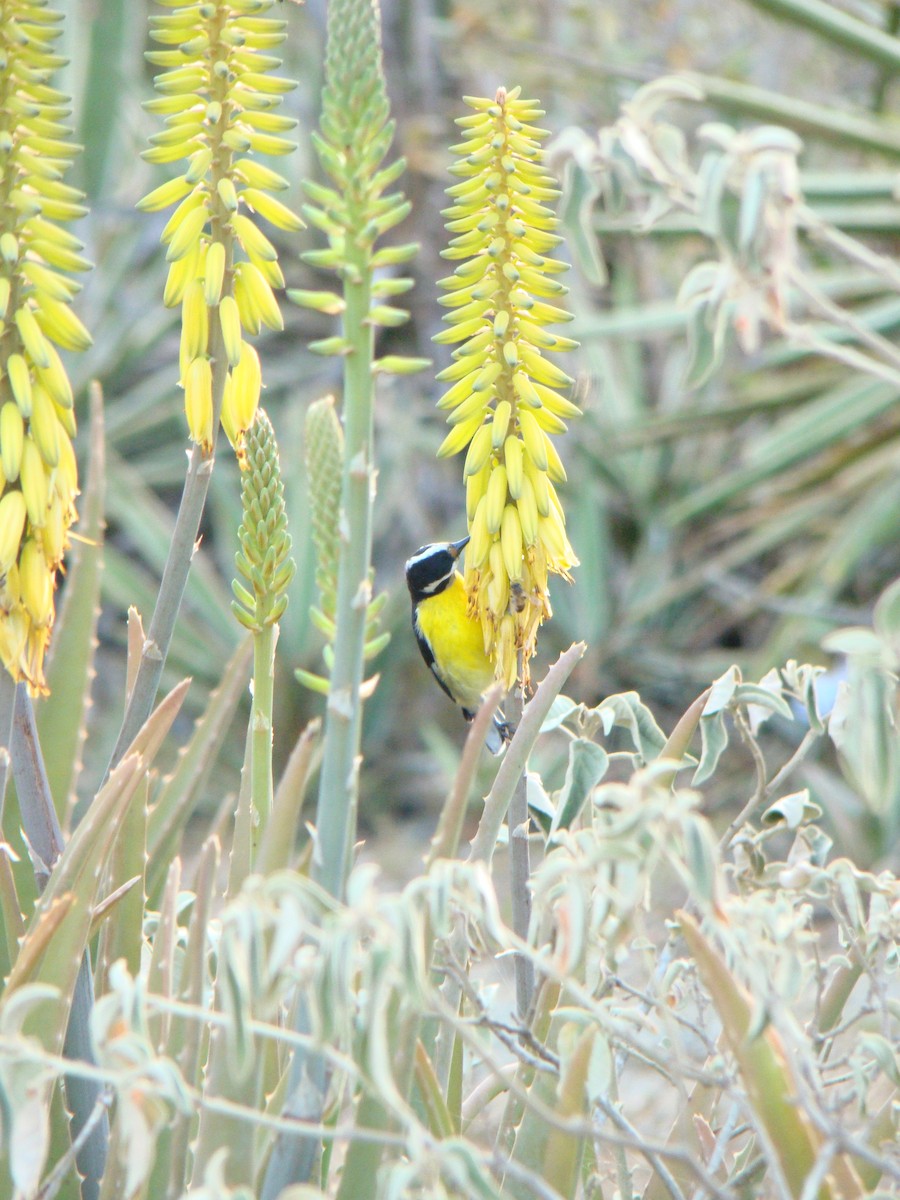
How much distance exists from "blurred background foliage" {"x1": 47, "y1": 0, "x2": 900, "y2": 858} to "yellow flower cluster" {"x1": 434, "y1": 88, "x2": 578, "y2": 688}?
10.4 feet

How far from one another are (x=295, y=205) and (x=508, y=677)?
5.30 meters

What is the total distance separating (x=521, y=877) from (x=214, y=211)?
2.40ft

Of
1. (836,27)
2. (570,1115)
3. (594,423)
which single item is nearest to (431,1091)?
(570,1115)

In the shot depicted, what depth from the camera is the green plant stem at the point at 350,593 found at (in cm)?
100

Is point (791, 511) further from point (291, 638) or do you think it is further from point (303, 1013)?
point (303, 1013)

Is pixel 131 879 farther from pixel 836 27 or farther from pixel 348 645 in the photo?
pixel 836 27

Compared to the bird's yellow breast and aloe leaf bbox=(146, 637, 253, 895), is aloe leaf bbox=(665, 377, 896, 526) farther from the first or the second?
aloe leaf bbox=(146, 637, 253, 895)

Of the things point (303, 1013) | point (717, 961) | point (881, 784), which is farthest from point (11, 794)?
point (881, 784)

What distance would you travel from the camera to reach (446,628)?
269cm

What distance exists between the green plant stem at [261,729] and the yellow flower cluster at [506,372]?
24cm

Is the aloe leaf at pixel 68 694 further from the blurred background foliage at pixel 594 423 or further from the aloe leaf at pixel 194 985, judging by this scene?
the blurred background foliage at pixel 594 423

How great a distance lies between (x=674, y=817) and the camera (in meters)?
0.94

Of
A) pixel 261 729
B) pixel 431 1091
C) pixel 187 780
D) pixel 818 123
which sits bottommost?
pixel 431 1091

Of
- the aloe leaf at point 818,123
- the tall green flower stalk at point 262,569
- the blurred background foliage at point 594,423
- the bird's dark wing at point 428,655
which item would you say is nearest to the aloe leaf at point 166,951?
the tall green flower stalk at point 262,569
